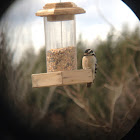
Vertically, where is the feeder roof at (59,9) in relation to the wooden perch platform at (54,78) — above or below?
above

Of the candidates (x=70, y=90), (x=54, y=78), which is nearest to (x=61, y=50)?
(x=54, y=78)

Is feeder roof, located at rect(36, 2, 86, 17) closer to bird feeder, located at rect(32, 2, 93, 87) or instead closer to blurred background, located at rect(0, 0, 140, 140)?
bird feeder, located at rect(32, 2, 93, 87)

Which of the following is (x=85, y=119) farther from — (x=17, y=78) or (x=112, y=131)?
(x=17, y=78)

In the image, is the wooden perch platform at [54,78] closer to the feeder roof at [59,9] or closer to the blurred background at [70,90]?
the feeder roof at [59,9]

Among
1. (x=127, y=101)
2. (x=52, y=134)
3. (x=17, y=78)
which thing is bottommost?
Answer: (x=52, y=134)

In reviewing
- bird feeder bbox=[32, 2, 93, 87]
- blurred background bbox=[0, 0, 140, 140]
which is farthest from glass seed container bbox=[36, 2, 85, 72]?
blurred background bbox=[0, 0, 140, 140]

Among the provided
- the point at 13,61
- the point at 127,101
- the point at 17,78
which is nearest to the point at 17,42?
the point at 13,61

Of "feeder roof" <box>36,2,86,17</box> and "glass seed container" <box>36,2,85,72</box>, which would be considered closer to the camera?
"feeder roof" <box>36,2,86,17</box>

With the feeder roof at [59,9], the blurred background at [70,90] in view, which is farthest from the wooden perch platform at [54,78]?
the blurred background at [70,90]
